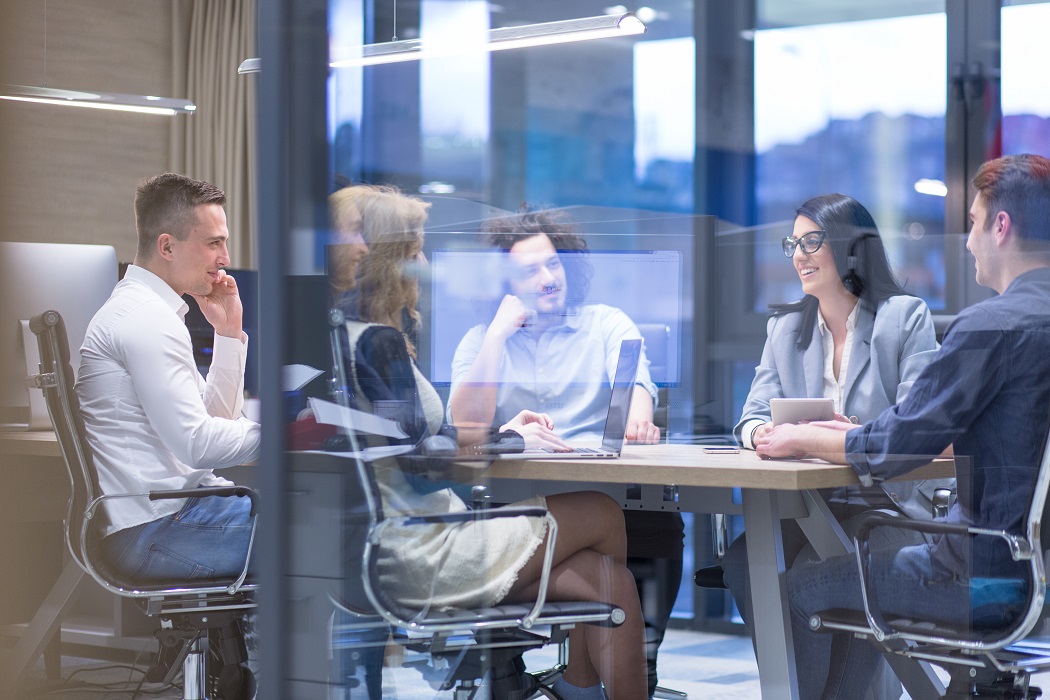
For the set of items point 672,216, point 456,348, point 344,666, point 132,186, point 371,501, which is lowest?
point 344,666

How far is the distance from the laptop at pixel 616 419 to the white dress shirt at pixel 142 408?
0.77 m

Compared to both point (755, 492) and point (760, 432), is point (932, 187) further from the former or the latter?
point (755, 492)

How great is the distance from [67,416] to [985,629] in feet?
6.27

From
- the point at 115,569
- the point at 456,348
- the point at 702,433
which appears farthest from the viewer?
the point at 702,433

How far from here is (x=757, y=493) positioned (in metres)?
2.23

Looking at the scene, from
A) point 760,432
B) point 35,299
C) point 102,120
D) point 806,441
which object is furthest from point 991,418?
point 102,120

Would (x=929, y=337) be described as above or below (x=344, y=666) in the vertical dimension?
above

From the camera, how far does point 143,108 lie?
15.5ft

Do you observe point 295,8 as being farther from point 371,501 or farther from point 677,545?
point 677,545

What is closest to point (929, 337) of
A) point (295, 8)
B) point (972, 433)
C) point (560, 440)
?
point (972, 433)

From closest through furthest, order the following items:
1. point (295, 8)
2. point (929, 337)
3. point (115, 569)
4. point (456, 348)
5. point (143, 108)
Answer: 1. point (295, 8)
2. point (456, 348)
3. point (929, 337)
4. point (115, 569)
5. point (143, 108)

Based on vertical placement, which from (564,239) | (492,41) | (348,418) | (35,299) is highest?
(492,41)

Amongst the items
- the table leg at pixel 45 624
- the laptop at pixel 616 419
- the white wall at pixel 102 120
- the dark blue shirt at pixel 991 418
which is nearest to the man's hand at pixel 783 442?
the dark blue shirt at pixel 991 418

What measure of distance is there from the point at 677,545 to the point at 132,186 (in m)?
3.71
